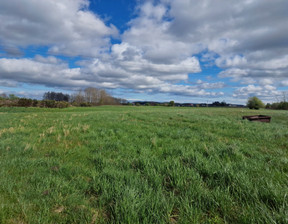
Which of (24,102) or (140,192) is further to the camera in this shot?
(24,102)

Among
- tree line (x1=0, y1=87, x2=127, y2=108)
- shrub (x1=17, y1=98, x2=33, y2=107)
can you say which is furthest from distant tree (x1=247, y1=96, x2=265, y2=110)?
shrub (x1=17, y1=98, x2=33, y2=107)

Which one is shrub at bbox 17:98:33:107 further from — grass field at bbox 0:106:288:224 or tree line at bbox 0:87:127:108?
grass field at bbox 0:106:288:224

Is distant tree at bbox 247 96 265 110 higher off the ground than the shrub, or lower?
higher

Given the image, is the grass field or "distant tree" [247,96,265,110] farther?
"distant tree" [247,96,265,110]

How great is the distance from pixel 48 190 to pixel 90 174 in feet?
2.77

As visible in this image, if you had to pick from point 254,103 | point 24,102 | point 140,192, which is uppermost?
point 254,103

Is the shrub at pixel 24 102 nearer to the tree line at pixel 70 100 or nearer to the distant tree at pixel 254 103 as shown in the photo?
the tree line at pixel 70 100

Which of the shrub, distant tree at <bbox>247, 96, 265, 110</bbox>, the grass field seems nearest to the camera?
the grass field

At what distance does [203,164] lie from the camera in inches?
138

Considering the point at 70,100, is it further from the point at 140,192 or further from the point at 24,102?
the point at 140,192

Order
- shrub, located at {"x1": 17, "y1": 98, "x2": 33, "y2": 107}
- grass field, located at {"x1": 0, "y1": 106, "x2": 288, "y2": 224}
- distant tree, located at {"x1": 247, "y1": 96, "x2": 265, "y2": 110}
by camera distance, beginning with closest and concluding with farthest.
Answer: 1. grass field, located at {"x1": 0, "y1": 106, "x2": 288, "y2": 224}
2. shrub, located at {"x1": 17, "y1": 98, "x2": 33, "y2": 107}
3. distant tree, located at {"x1": 247, "y1": 96, "x2": 265, "y2": 110}

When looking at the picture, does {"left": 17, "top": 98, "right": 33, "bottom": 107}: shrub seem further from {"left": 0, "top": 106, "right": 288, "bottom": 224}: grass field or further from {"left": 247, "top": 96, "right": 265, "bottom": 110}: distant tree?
{"left": 247, "top": 96, "right": 265, "bottom": 110}: distant tree

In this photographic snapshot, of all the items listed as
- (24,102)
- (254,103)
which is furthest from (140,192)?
(254,103)

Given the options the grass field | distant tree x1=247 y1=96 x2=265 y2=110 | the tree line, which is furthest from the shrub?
distant tree x1=247 y1=96 x2=265 y2=110
